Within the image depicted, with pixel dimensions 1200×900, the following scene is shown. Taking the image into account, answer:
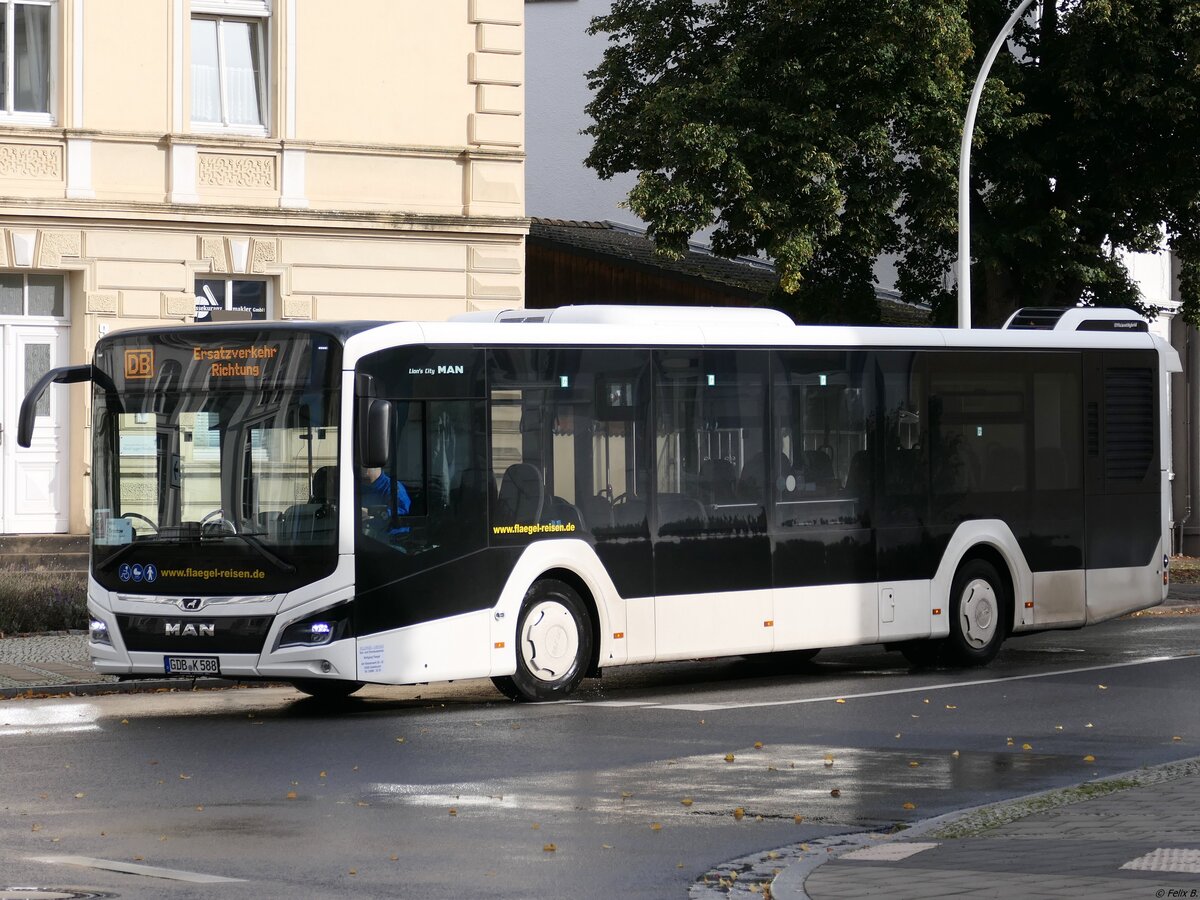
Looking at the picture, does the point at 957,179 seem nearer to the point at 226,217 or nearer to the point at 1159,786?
the point at 226,217

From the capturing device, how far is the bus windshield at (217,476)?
1354 centimetres

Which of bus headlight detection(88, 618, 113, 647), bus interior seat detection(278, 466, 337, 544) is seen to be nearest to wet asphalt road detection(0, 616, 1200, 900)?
bus headlight detection(88, 618, 113, 647)

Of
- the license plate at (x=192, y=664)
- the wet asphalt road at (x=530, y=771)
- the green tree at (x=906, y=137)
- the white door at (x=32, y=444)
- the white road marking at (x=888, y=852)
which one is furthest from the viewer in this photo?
the green tree at (x=906, y=137)

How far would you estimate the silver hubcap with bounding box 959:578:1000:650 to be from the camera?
17438 millimetres

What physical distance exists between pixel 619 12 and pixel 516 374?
16.2 m

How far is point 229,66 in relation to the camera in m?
26.1

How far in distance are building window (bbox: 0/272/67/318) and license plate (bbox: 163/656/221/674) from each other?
12677mm

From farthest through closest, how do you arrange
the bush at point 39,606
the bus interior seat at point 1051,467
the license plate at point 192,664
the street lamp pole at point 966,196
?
the street lamp pole at point 966,196, the bush at point 39,606, the bus interior seat at point 1051,467, the license plate at point 192,664

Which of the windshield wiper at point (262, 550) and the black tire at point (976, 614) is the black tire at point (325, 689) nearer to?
the windshield wiper at point (262, 550)

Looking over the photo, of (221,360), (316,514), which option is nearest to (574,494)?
(316,514)

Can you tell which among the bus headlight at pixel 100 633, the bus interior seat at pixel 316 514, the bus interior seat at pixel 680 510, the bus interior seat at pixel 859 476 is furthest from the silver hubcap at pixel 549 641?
the bus interior seat at pixel 859 476

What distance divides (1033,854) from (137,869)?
3.54 m

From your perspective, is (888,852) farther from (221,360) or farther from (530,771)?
(221,360)

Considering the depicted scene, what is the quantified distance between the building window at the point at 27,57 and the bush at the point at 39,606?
732 centimetres
